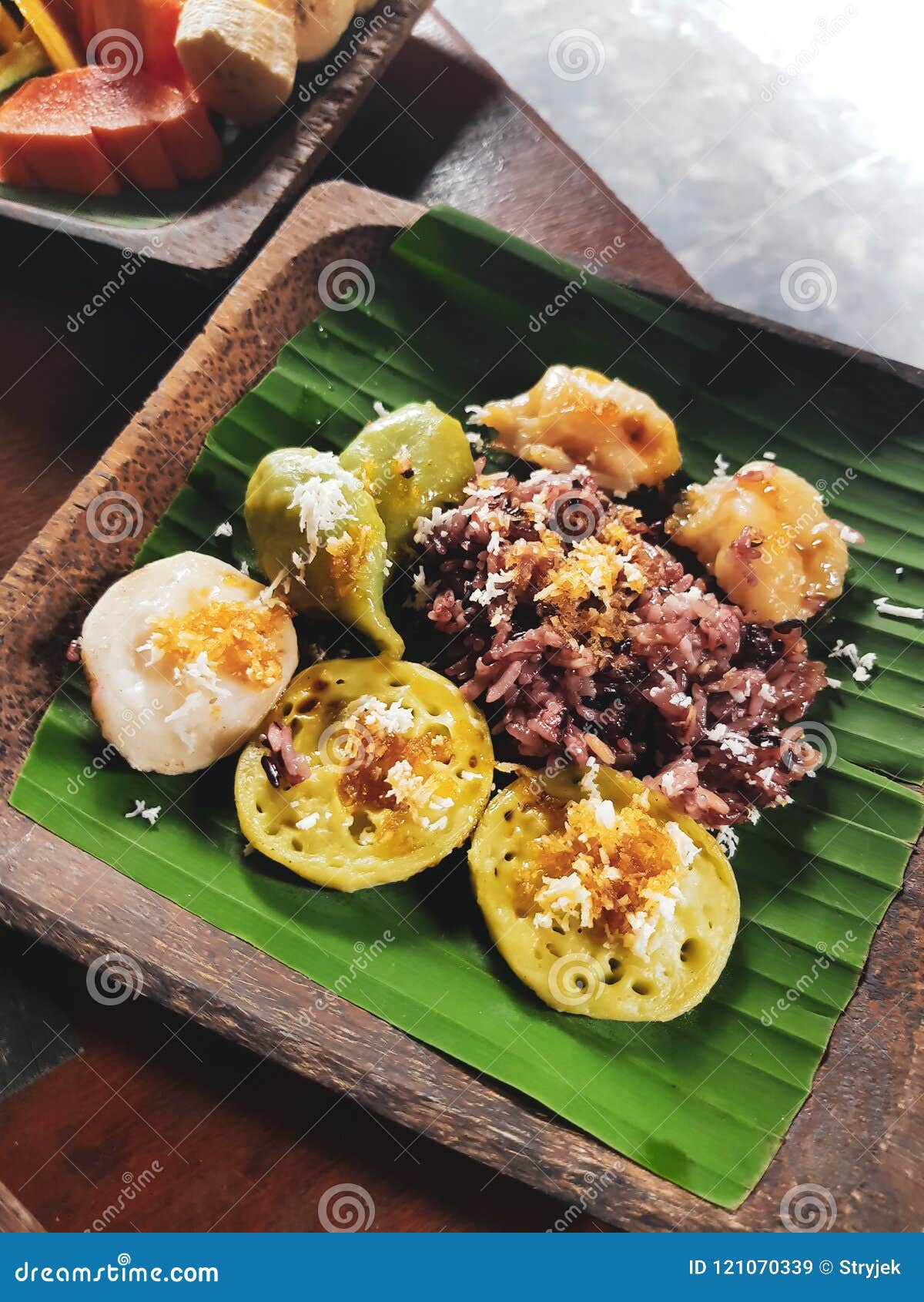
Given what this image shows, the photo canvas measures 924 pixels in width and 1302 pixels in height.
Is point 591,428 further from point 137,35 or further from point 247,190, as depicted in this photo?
point 137,35

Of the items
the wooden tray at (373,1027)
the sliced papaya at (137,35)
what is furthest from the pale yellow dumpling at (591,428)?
the sliced papaya at (137,35)

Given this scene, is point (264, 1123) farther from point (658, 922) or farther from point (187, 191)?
point (187, 191)

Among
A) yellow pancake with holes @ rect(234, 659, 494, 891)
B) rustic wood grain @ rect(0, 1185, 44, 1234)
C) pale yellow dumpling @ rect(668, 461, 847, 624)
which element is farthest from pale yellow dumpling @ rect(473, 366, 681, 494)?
rustic wood grain @ rect(0, 1185, 44, 1234)

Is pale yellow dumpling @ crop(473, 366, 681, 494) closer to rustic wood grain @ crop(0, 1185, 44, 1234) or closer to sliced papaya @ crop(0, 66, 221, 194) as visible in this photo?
sliced papaya @ crop(0, 66, 221, 194)

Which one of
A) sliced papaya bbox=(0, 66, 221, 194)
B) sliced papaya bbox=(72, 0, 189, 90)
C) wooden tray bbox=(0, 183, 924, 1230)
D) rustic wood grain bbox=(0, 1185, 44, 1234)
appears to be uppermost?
sliced papaya bbox=(72, 0, 189, 90)

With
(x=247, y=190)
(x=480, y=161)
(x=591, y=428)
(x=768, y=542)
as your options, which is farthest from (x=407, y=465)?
(x=480, y=161)

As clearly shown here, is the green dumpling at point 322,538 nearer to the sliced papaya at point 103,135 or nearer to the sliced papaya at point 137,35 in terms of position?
the sliced papaya at point 103,135
